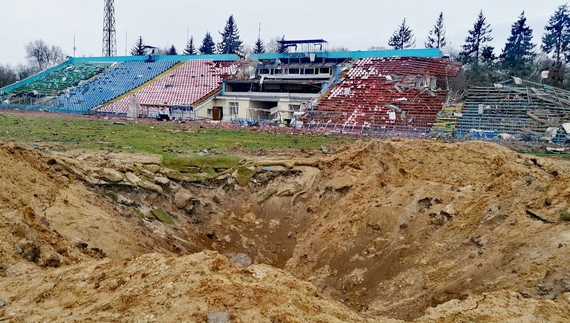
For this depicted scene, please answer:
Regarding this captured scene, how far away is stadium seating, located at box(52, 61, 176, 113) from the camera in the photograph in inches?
1756

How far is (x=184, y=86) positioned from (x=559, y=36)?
128 ft

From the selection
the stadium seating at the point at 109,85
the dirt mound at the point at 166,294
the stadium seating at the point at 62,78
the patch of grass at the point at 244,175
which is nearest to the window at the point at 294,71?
the stadium seating at the point at 109,85

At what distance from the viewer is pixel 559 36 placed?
48.0m

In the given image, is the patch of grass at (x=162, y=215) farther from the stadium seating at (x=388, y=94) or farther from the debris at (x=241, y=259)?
the stadium seating at (x=388, y=94)

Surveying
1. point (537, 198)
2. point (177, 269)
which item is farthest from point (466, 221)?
point (177, 269)

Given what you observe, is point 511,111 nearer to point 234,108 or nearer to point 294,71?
point 294,71

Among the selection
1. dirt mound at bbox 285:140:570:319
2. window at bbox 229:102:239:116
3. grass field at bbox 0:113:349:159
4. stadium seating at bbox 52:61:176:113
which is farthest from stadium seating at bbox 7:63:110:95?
dirt mound at bbox 285:140:570:319

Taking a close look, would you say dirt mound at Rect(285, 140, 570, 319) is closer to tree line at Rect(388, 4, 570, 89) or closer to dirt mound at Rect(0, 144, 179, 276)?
dirt mound at Rect(0, 144, 179, 276)

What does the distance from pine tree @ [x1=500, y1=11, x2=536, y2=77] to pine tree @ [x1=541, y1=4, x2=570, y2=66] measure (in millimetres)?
1787

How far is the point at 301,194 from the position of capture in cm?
1433

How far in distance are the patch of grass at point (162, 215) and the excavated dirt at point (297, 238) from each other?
0.70ft

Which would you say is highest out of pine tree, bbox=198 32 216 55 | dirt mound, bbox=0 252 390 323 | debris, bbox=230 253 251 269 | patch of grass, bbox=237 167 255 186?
pine tree, bbox=198 32 216 55

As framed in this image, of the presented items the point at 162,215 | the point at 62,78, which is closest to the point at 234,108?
the point at 62,78

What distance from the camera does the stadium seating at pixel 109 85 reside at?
44.6 meters
